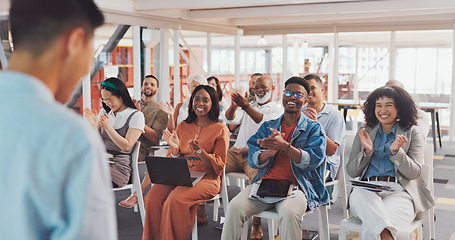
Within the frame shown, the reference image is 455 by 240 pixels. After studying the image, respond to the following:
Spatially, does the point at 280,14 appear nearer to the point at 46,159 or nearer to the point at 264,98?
the point at 264,98

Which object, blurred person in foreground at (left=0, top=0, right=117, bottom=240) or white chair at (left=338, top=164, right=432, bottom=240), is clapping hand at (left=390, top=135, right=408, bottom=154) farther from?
blurred person in foreground at (left=0, top=0, right=117, bottom=240)

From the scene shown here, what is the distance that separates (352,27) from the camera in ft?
36.9

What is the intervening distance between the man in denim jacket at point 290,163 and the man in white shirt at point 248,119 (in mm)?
718

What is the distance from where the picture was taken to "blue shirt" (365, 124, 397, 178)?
365cm

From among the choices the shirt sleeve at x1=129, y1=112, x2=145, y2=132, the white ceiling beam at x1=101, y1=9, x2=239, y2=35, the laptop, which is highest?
the white ceiling beam at x1=101, y1=9, x2=239, y2=35

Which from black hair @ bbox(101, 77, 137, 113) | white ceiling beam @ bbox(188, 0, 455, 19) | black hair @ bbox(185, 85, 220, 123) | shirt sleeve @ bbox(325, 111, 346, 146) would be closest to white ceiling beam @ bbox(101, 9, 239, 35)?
white ceiling beam @ bbox(188, 0, 455, 19)

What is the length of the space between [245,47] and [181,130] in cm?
837

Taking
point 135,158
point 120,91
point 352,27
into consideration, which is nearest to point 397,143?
point 135,158

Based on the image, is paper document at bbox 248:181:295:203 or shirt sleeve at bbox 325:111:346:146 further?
shirt sleeve at bbox 325:111:346:146

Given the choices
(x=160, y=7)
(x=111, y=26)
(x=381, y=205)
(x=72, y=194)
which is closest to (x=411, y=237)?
(x=381, y=205)

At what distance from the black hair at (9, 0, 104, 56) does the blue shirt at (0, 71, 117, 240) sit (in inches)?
3.3

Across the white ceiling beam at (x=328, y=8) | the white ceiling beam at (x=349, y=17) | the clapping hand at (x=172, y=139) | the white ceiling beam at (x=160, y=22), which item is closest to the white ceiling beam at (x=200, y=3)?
the white ceiling beam at (x=160, y=22)

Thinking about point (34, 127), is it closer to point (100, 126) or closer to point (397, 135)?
point (397, 135)

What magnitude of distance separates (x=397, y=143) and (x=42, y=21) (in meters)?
2.98
